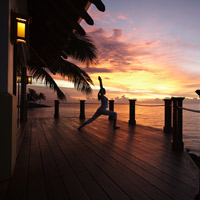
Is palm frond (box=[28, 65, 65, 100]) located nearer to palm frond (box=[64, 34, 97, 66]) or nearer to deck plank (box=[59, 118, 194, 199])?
palm frond (box=[64, 34, 97, 66])

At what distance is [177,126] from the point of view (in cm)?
338

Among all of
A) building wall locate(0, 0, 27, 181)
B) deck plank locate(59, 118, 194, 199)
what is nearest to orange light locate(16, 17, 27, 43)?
building wall locate(0, 0, 27, 181)

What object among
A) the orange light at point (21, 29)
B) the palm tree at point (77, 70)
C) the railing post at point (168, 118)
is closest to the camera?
the orange light at point (21, 29)

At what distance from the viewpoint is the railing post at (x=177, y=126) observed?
3.34 meters

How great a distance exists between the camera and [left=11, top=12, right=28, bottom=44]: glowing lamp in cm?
249

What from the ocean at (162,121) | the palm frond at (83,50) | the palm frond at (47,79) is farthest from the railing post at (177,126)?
the palm frond at (47,79)

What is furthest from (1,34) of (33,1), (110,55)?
(110,55)

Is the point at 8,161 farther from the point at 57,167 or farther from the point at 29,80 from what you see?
the point at 29,80

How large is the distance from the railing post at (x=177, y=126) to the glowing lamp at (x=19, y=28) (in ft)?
Answer: 10.3

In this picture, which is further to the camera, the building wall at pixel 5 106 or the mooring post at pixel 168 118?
the mooring post at pixel 168 118

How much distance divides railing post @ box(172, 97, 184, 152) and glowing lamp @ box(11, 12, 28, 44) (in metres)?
3.14

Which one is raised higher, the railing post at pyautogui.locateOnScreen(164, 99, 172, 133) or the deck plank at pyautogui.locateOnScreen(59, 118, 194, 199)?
the railing post at pyautogui.locateOnScreen(164, 99, 172, 133)

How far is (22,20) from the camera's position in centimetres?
267

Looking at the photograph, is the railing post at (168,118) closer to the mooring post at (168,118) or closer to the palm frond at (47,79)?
the mooring post at (168,118)
